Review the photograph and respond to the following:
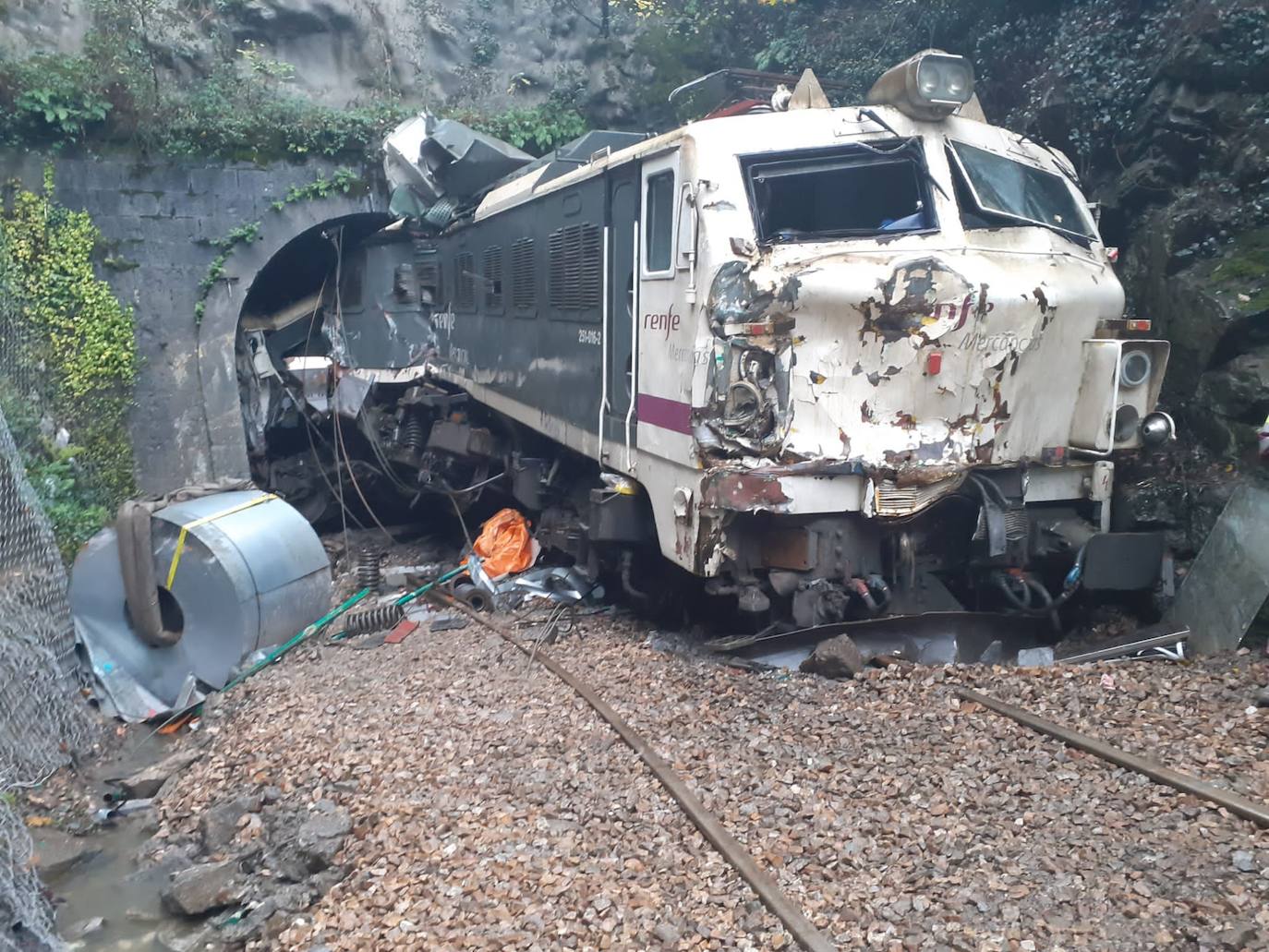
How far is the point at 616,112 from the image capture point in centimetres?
1473

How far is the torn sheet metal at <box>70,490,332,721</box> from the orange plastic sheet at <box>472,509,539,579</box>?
1.46 metres

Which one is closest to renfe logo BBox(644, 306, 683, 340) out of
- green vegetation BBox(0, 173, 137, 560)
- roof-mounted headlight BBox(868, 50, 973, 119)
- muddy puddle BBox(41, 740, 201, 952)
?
roof-mounted headlight BBox(868, 50, 973, 119)

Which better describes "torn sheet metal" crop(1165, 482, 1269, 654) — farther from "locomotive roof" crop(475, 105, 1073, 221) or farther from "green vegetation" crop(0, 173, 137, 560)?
"green vegetation" crop(0, 173, 137, 560)

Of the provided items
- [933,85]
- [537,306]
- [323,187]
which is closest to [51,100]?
[323,187]

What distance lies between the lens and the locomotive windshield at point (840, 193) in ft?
17.1

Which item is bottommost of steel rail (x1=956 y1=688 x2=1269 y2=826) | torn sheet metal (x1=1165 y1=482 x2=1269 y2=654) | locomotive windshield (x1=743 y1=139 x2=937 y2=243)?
steel rail (x1=956 y1=688 x2=1269 y2=826)

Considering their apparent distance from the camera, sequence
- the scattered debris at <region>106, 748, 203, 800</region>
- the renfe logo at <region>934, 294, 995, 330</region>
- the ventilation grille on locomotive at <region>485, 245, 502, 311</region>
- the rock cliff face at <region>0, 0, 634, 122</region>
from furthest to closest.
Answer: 1. the rock cliff face at <region>0, 0, 634, 122</region>
2. the ventilation grille on locomotive at <region>485, 245, 502, 311</region>
3. the scattered debris at <region>106, 748, 203, 800</region>
4. the renfe logo at <region>934, 294, 995, 330</region>

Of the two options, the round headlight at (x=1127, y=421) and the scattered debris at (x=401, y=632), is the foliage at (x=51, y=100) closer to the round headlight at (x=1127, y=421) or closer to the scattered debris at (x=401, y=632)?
the scattered debris at (x=401, y=632)

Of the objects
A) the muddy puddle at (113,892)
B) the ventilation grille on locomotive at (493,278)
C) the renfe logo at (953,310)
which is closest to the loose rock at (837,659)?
the renfe logo at (953,310)

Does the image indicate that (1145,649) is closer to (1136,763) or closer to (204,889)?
(1136,763)

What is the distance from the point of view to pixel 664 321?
214 inches

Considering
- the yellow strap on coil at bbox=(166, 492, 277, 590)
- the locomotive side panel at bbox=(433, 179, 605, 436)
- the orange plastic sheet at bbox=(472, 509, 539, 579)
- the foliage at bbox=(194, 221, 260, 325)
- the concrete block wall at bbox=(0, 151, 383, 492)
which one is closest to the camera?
the locomotive side panel at bbox=(433, 179, 605, 436)

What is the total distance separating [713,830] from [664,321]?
8.98 ft

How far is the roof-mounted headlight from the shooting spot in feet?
17.4
